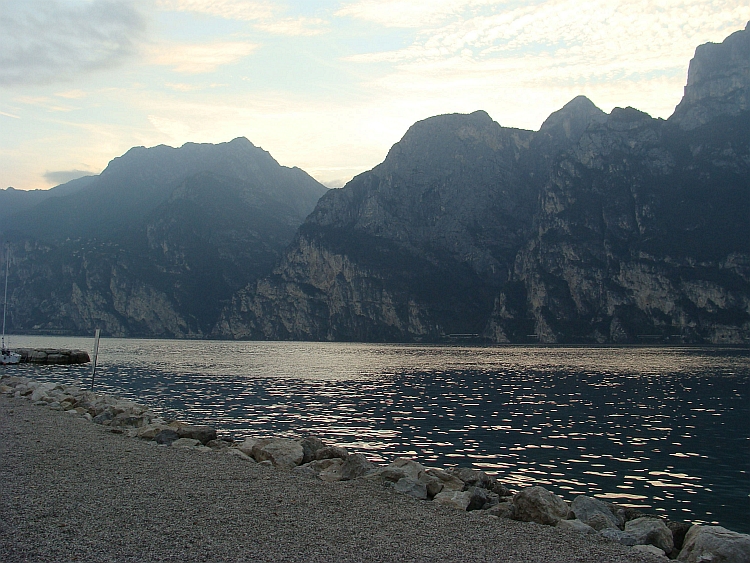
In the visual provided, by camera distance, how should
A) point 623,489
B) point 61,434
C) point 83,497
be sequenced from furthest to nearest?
point 61,434, point 623,489, point 83,497

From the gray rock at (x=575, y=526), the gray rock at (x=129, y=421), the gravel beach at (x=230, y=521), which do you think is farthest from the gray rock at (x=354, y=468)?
the gray rock at (x=129, y=421)

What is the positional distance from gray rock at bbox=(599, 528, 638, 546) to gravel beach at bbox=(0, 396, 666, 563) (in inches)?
19.0

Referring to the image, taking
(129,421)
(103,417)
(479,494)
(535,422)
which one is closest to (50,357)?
(103,417)

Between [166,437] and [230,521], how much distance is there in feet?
45.7

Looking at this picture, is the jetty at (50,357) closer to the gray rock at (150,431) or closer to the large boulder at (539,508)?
the gray rock at (150,431)

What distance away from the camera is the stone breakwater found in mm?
14630

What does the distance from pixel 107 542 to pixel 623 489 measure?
18234 mm

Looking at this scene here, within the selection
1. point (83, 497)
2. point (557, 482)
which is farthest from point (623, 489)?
point (83, 497)

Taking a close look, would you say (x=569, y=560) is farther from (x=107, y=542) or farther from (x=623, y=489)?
(x=623, y=489)

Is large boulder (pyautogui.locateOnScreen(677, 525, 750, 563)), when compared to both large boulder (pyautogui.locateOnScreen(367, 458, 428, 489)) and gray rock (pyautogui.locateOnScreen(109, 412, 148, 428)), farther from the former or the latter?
gray rock (pyautogui.locateOnScreen(109, 412, 148, 428))

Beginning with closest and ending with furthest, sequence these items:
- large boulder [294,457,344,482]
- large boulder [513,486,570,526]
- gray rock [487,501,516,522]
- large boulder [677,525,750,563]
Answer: large boulder [677,525,750,563] < large boulder [513,486,570,526] < gray rock [487,501,516,522] < large boulder [294,457,344,482]

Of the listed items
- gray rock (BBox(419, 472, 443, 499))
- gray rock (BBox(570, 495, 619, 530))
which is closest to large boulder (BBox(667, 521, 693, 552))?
gray rock (BBox(570, 495, 619, 530))

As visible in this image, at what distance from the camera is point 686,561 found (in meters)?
14.1

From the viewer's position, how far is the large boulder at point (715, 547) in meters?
13.6
